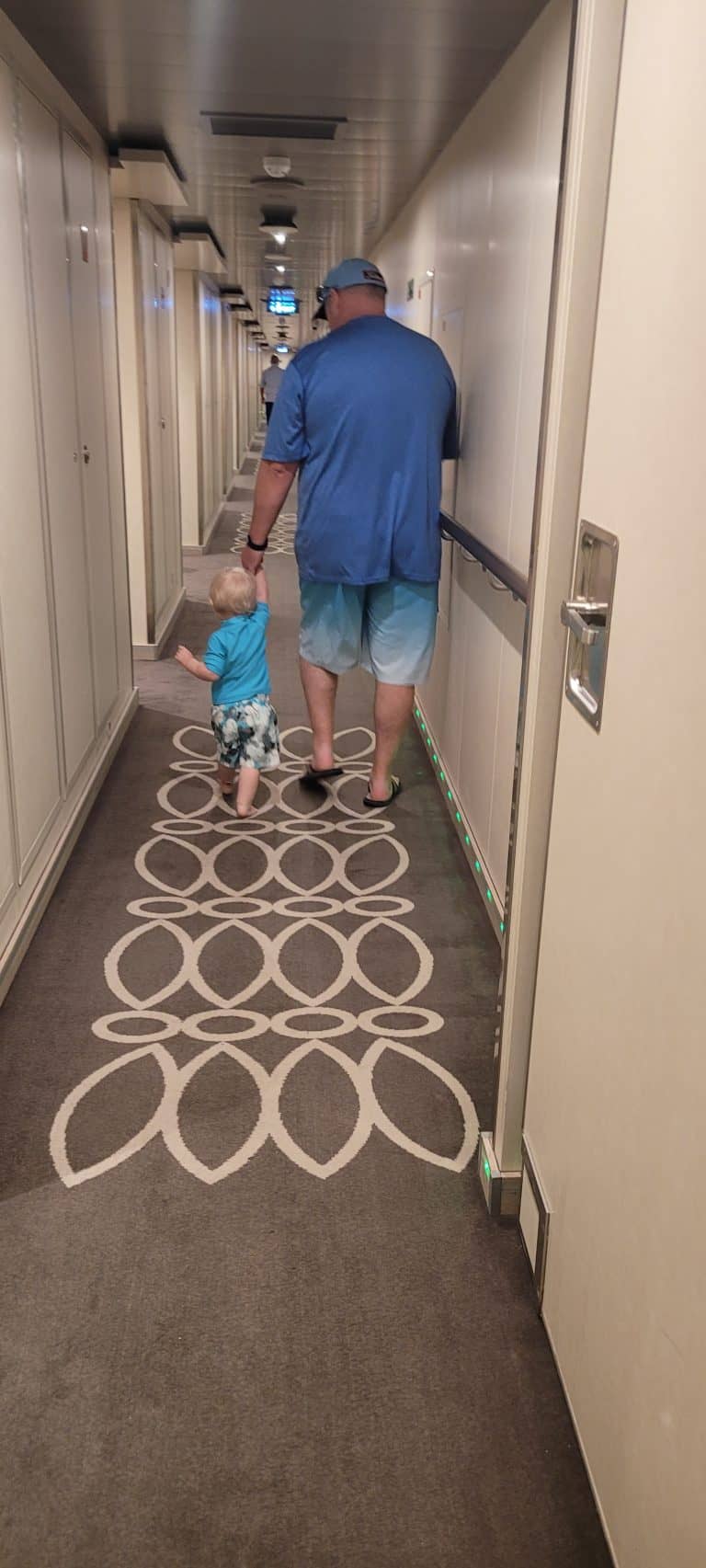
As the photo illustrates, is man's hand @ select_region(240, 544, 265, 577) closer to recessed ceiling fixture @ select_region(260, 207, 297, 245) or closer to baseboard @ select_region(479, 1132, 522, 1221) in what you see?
baseboard @ select_region(479, 1132, 522, 1221)

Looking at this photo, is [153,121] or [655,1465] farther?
[153,121]

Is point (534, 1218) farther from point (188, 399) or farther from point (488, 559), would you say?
point (188, 399)

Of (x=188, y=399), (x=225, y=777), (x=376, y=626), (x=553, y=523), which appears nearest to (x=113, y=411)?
(x=376, y=626)

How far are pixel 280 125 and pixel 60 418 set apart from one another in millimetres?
1441

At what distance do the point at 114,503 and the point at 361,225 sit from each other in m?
3.19

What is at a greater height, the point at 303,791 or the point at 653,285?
the point at 653,285

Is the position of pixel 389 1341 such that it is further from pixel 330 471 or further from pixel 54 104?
pixel 54 104

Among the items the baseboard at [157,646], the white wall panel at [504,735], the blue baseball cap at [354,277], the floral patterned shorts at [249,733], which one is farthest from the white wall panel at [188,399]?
the white wall panel at [504,735]

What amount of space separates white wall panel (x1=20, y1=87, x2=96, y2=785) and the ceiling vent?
0.79 m

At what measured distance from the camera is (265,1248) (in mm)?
2164

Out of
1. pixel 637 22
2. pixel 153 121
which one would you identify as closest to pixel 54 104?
pixel 153 121

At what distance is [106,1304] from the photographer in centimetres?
203

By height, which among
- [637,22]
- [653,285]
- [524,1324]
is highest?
[637,22]

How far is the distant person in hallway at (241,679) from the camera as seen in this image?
4.02 metres
